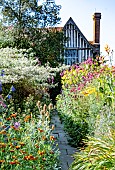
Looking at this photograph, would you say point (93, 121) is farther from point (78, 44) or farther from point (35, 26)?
point (78, 44)

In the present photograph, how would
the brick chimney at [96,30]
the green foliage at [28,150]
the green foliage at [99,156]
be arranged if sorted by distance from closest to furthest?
the green foliage at [28,150] < the green foliage at [99,156] < the brick chimney at [96,30]

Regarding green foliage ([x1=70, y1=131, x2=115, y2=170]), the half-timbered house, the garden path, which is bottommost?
the garden path

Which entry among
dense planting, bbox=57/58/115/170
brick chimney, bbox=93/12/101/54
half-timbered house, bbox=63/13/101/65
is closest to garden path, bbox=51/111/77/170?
dense planting, bbox=57/58/115/170

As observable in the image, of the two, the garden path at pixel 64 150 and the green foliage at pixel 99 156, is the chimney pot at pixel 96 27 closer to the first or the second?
the garden path at pixel 64 150

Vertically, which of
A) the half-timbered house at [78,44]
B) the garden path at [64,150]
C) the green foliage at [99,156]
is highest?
the half-timbered house at [78,44]

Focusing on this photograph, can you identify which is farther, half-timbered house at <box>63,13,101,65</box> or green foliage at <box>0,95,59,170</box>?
half-timbered house at <box>63,13,101,65</box>

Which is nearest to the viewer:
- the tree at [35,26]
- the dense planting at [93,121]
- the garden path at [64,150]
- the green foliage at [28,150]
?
the green foliage at [28,150]

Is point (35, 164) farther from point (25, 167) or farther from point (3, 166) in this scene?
point (3, 166)

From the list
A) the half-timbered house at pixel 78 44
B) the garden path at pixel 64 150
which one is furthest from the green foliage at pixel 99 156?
the half-timbered house at pixel 78 44

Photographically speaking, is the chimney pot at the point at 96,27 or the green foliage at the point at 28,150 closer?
the green foliage at the point at 28,150

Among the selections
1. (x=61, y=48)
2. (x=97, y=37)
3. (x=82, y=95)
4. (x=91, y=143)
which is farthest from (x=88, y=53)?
(x=91, y=143)

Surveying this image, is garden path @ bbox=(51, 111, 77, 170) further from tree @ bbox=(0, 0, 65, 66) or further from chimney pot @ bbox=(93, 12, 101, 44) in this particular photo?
chimney pot @ bbox=(93, 12, 101, 44)

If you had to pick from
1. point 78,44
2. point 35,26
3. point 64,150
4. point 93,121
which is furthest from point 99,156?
point 78,44

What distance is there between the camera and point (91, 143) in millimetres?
3326
